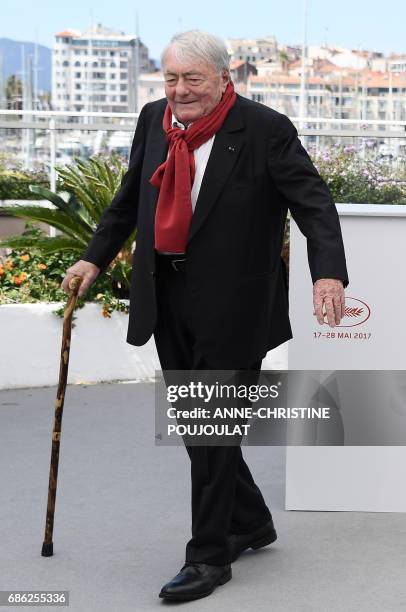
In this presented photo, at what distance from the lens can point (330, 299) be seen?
389 cm

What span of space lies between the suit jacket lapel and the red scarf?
25 millimetres

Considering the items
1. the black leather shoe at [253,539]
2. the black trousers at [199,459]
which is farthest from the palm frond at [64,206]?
the black trousers at [199,459]

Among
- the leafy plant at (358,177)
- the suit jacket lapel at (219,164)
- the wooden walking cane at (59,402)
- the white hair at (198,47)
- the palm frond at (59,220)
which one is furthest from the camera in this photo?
the leafy plant at (358,177)

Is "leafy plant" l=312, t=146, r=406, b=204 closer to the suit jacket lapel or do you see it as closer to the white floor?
the white floor

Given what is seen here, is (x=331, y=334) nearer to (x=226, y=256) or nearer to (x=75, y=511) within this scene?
(x=226, y=256)

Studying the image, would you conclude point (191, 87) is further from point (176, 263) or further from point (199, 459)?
point (199, 459)

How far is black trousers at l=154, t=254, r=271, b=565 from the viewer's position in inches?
162

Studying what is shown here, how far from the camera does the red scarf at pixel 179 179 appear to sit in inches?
156

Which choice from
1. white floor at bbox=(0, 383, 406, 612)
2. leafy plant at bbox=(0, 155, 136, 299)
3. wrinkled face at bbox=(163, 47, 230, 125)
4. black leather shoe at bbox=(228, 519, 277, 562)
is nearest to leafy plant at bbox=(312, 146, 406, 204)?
leafy plant at bbox=(0, 155, 136, 299)

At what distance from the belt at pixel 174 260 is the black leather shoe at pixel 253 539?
105 centimetres

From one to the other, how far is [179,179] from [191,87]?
11.8 inches

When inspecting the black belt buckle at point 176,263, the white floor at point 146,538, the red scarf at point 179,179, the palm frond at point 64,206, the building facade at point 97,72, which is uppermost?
the building facade at point 97,72

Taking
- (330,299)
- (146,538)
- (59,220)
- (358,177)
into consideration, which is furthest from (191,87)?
(358,177)

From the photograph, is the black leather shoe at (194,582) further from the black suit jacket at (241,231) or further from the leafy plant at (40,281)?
the leafy plant at (40,281)
